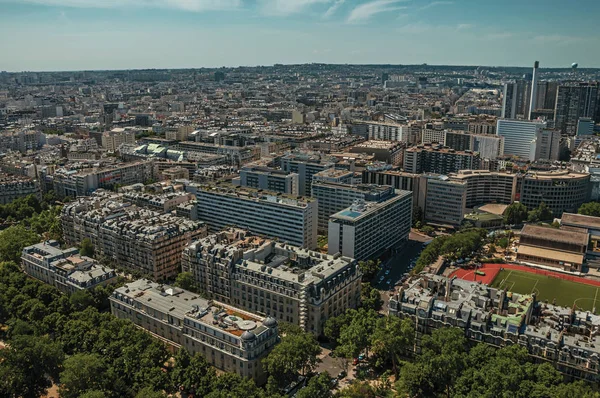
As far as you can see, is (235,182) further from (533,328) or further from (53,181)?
(533,328)

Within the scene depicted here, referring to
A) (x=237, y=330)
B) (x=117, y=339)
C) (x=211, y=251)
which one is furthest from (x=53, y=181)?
(x=237, y=330)

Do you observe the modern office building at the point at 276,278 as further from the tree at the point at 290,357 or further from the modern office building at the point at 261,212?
the modern office building at the point at 261,212

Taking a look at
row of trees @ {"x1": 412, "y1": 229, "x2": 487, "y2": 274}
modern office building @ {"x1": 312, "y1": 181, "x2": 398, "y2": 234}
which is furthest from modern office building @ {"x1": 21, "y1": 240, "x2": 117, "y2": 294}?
row of trees @ {"x1": 412, "y1": 229, "x2": 487, "y2": 274}

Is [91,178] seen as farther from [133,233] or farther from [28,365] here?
[28,365]

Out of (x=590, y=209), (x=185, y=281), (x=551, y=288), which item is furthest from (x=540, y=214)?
(x=185, y=281)

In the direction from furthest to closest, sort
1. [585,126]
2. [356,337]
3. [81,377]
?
[585,126] < [356,337] < [81,377]

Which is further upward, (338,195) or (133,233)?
(338,195)

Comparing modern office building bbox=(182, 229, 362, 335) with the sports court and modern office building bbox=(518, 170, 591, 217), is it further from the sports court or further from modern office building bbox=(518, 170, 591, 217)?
modern office building bbox=(518, 170, 591, 217)

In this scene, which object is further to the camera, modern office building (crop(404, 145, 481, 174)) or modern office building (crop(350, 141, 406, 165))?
modern office building (crop(350, 141, 406, 165))
